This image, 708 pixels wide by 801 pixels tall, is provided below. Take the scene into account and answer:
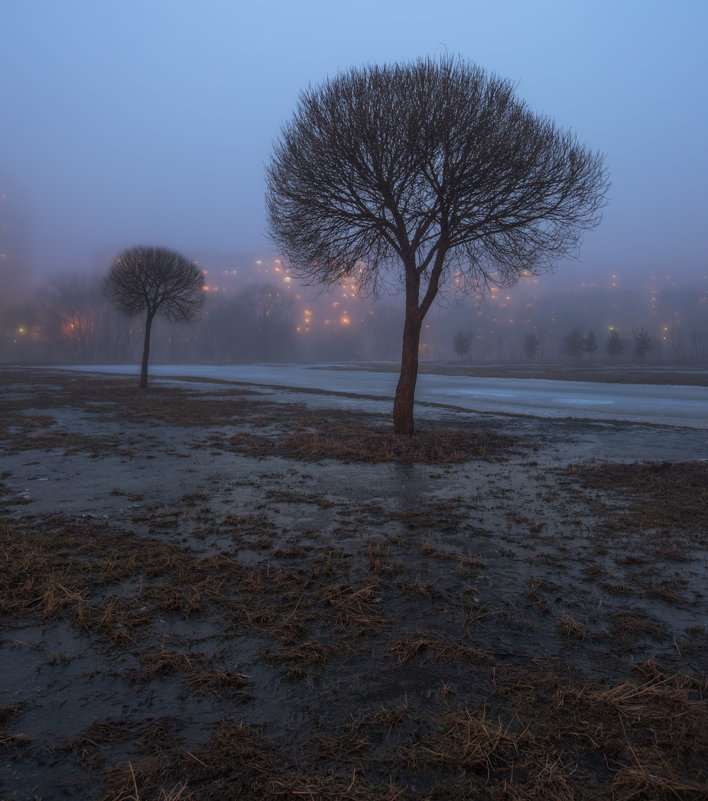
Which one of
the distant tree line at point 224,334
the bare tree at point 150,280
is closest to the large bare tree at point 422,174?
the bare tree at point 150,280

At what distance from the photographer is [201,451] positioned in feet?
33.1

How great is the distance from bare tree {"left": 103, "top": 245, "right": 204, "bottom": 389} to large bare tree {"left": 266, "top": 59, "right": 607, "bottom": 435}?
42.5 ft

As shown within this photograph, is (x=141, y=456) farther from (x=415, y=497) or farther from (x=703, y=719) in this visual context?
(x=703, y=719)

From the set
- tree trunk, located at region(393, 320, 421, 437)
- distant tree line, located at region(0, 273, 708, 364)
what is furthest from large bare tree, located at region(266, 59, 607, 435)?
distant tree line, located at region(0, 273, 708, 364)

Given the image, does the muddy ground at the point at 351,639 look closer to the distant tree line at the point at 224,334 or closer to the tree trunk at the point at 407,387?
the tree trunk at the point at 407,387

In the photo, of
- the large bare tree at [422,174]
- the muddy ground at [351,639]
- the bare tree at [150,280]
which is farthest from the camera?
the bare tree at [150,280]

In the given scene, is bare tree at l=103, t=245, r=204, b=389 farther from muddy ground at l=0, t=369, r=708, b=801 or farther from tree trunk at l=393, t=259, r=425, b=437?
muddy ground at l=0, t=369, r=708, b=801

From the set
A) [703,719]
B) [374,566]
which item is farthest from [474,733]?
[374,566]

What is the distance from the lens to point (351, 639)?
3.14 metres

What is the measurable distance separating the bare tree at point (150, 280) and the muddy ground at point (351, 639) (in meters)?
18.7

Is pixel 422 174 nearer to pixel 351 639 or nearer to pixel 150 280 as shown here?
pixel 351 639

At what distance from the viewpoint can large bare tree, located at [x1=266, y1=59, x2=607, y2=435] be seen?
10.4m

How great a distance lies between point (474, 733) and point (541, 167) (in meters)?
11.8

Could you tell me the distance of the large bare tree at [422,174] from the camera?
409 inches
